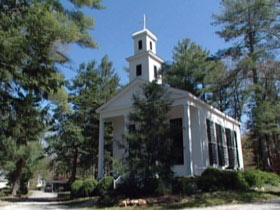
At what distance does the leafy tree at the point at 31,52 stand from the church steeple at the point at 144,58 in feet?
34.7

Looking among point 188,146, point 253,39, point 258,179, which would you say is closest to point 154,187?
point 188,146

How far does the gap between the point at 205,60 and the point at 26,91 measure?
68.0 feet

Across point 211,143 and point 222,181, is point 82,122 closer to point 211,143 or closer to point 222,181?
point 211,143

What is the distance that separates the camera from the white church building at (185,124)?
1477 cm

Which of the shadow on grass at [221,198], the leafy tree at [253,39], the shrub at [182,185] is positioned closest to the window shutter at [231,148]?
the leafy tree at [253,39]

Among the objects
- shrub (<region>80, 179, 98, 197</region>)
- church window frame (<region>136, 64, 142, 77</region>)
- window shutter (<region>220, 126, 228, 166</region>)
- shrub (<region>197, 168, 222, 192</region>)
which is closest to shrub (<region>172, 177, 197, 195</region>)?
shrub (<region>197, 168, 222, 192</region>)

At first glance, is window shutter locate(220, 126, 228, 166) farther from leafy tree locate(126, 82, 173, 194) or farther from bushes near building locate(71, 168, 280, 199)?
leafy tree locate(126, 82, 173, 194)

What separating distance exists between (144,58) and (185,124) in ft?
25.5

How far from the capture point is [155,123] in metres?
11.6

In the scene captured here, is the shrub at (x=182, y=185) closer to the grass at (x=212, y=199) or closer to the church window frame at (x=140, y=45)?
the grass at (x=212, y=199)

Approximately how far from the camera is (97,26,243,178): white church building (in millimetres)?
14766

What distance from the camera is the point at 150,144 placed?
37.3 ft

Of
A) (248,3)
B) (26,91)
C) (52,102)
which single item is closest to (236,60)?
(248,3)

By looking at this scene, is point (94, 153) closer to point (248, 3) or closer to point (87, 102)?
point (87, 102)
